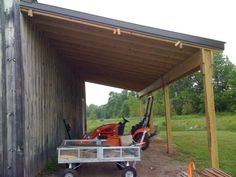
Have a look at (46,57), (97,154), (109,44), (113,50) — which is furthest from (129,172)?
(46,57)

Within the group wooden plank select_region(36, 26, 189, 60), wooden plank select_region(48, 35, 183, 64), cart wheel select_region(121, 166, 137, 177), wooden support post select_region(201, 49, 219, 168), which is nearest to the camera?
wooden support post select_region(201, 49, 219, 168)

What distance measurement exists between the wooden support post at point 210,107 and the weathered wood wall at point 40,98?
318 centimetres

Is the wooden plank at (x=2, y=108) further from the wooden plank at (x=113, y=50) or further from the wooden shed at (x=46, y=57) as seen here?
the wooden plank at (x=113, y=50)

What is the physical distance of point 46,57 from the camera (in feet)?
26.4

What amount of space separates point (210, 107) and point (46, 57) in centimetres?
415

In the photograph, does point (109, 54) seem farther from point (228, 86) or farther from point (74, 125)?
point (228, 86)

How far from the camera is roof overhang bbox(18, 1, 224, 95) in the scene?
582cm

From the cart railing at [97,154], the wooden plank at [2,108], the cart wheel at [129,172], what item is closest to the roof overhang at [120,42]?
the wooden plank at [2,108]

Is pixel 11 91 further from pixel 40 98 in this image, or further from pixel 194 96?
pixel 194 96

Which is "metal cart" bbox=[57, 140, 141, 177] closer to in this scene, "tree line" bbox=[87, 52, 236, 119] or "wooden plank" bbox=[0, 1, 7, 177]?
"wooden plank" bbox=[0, 1, 7, 177]

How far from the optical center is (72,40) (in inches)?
311

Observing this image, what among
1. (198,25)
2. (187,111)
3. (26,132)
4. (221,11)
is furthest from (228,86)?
(26,132)

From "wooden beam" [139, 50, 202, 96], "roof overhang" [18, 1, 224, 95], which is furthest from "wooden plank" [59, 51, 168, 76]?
"wooden beam" [139, 50, 202, 96]

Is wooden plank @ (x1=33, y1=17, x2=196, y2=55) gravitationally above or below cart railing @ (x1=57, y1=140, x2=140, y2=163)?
above
